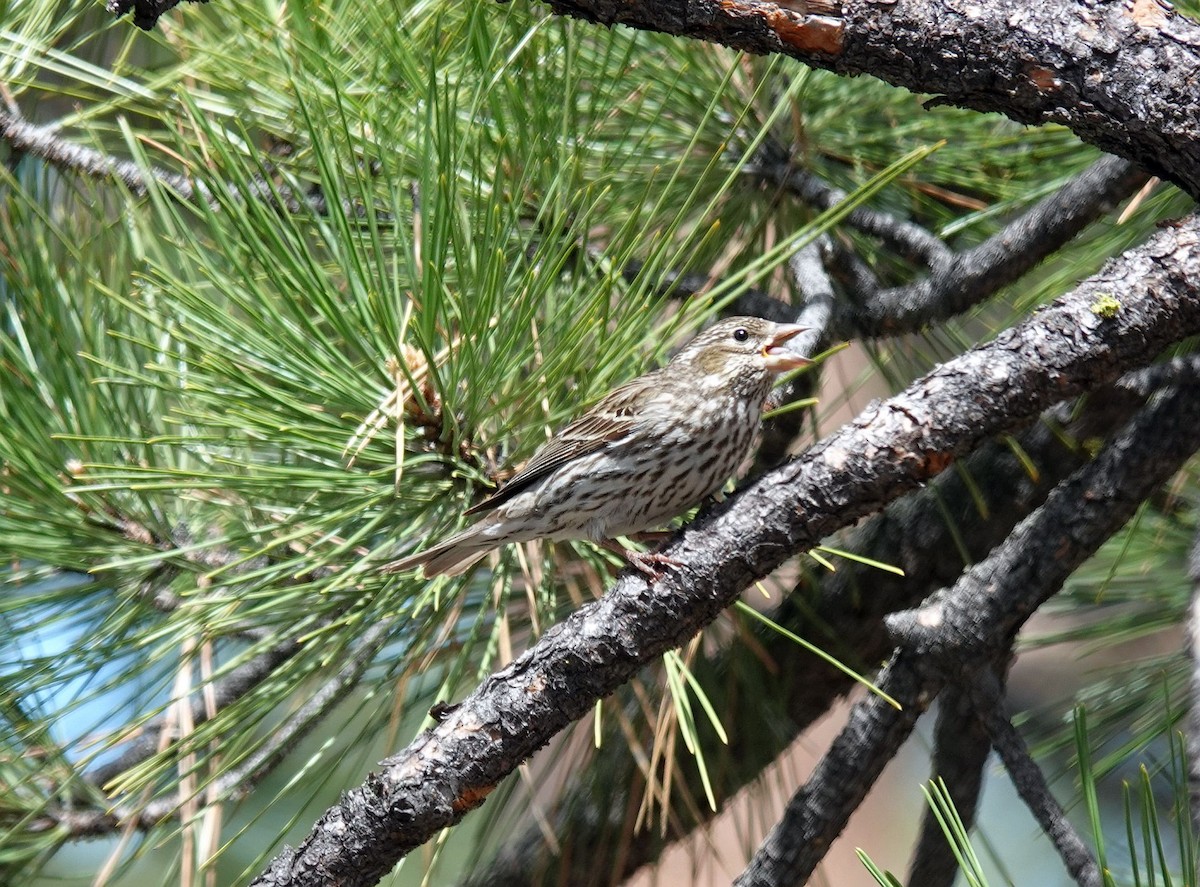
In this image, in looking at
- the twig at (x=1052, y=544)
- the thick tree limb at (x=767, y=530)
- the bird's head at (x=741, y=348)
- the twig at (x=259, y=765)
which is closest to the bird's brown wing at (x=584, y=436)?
the bird's head at (x=741, y=348)

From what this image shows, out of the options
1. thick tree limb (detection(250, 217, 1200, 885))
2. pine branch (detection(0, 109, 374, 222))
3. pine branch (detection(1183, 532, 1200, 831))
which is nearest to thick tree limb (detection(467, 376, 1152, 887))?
thick tree limb (detection(250, 217, 1200, 885))

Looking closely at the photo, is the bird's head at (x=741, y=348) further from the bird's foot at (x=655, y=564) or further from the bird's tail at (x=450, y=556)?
Result: the bird's foot at (x=655, y=564)

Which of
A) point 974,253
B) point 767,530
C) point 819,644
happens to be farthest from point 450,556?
point 974,253

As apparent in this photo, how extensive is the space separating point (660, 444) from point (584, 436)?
21 centimetres

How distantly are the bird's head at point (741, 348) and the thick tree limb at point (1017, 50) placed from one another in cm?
91

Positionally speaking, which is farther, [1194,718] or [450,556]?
[450,556]

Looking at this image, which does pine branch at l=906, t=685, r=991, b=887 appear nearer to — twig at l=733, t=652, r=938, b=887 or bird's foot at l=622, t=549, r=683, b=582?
Answer: twig at l=733, t=652, r=938, b=887

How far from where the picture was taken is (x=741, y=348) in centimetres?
312

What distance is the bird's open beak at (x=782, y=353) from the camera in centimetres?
274

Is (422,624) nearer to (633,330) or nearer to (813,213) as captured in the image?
(633,330)

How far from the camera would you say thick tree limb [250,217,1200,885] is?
189 centimetres

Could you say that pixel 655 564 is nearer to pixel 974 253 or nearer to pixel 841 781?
pixel 841 781

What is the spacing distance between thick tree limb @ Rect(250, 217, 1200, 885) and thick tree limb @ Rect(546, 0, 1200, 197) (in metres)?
0.20

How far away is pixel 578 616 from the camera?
1.99 m
